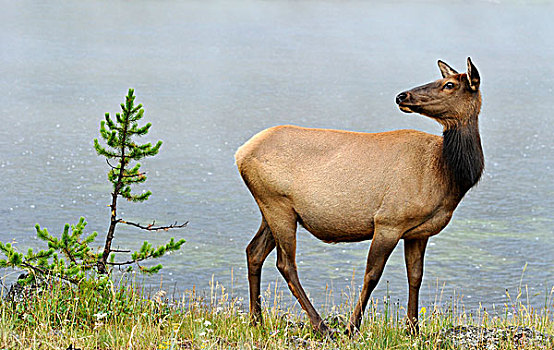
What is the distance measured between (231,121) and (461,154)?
14571 millimetres

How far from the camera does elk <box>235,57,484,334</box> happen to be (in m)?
6.62

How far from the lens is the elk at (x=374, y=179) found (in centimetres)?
662

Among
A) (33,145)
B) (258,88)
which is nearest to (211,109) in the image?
(258,88)

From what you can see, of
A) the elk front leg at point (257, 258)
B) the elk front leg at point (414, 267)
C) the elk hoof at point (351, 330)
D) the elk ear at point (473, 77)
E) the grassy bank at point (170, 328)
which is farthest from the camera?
the elk front leg at point (257, 258)

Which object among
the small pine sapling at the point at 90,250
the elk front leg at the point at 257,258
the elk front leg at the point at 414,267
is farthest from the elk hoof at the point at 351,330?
the small pine sapling at the point at 90,250

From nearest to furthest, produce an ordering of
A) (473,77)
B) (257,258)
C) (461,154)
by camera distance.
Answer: (473,77)
(461,154)
(257,258)

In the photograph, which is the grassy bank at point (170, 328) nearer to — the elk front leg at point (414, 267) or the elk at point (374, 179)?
the elk front leg at point (414, 267)

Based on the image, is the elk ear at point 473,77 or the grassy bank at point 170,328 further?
the elk ear at point 473,77

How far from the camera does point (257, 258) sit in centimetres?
728

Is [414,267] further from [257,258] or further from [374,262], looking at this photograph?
[257,258]

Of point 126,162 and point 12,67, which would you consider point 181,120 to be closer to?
point 12,67

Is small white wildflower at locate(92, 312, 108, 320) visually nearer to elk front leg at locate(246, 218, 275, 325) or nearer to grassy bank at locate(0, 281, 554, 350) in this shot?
grassy bank at locate(0, 281, 554, 350)

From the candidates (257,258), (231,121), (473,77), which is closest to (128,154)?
(257,258)

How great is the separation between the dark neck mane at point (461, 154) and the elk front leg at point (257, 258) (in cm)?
151
